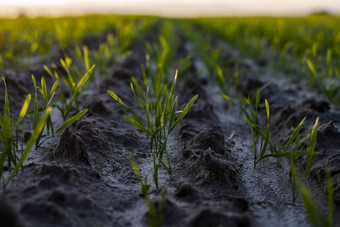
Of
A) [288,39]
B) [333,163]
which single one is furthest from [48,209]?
[288,39]

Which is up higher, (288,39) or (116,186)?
(288,39)

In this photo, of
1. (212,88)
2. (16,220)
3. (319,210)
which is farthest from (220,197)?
(212,88)

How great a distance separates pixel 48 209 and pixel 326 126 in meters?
1.29

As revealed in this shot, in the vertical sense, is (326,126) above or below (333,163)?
above

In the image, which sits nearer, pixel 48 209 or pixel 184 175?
pixel 48 209

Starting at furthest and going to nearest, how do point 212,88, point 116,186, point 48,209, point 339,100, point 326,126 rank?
point 212,88
point 339,100
point 326,126
point 116,186
point 48,209

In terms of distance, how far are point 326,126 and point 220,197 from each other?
2.46 feet

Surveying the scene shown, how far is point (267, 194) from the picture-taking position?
1.25 metres

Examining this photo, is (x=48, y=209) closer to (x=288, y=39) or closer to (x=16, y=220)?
(x=16, y=220)

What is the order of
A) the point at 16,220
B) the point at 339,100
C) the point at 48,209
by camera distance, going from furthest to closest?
the point at 339,100 < the point at 48,209 < the point at 16,220

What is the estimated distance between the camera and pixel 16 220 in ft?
2.70

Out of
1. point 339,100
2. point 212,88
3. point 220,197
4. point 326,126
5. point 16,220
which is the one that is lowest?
point 16,220

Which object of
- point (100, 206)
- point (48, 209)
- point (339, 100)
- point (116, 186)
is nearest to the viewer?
point (48, 209)

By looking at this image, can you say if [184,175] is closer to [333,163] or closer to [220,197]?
[220,197]
